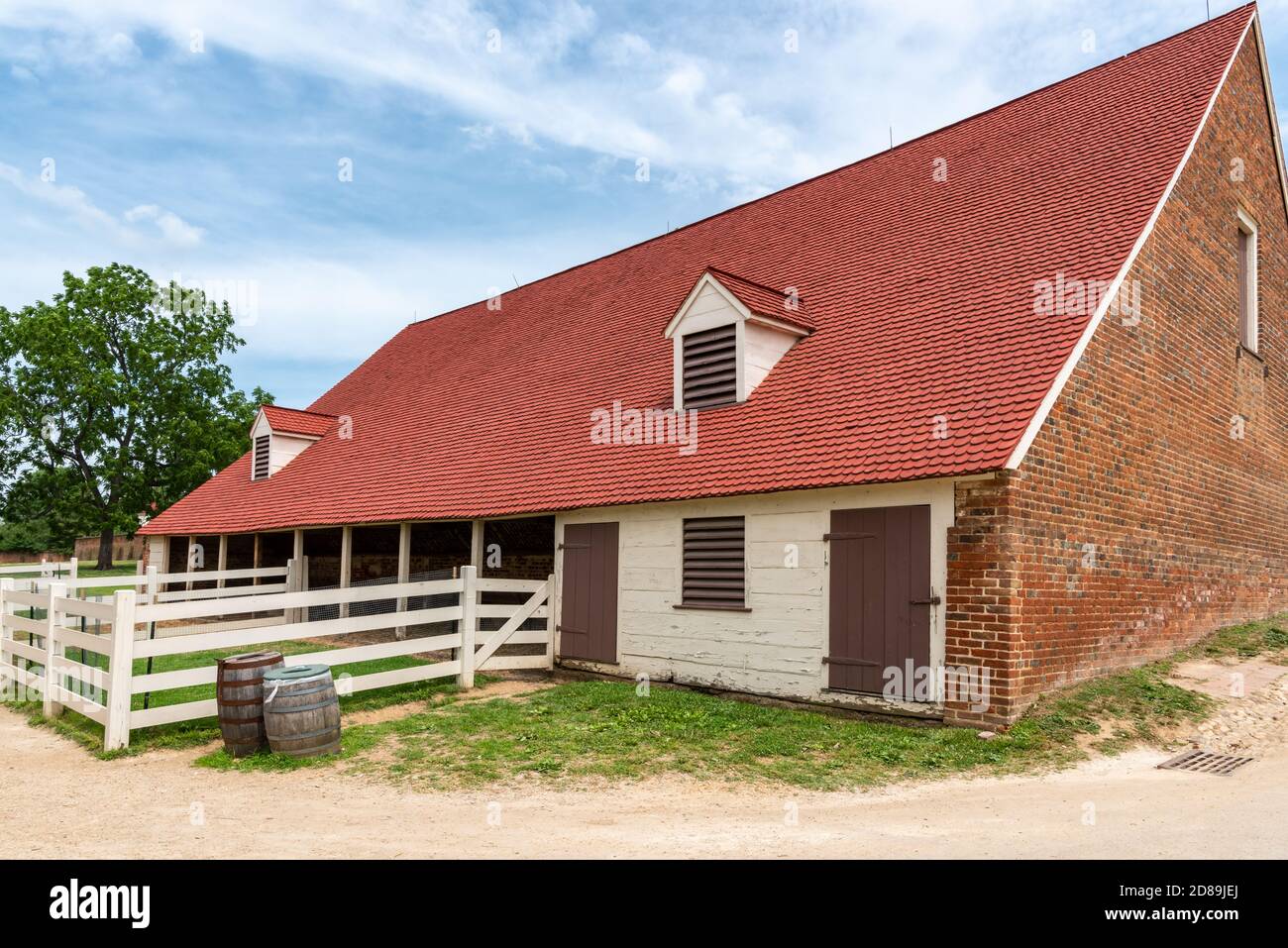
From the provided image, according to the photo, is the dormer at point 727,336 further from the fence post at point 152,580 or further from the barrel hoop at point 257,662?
the fence post at point 152,580

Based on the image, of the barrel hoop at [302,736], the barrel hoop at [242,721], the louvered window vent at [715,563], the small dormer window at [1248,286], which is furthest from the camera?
the small dormer window at [1248,286]

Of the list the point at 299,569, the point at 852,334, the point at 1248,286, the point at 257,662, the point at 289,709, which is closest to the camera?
the point at 289,709

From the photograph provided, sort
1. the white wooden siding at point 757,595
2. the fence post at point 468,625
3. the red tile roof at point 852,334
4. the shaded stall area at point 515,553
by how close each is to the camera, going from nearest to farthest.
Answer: the white wooden siding at point 757,595
the red tile roof at point 852,334
the fence post at point 468,625
the shaded stall area at point 515,553

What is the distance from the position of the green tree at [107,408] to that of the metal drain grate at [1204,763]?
42.0 meters

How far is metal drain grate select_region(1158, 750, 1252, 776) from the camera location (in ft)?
27.3

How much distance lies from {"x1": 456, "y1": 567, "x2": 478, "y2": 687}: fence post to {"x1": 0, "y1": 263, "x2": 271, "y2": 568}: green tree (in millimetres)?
34657

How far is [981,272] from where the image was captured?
1215cm

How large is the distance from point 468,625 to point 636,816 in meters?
A: 6.07

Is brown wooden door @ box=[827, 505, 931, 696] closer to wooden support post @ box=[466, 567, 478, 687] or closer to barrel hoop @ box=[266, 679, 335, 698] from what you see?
wooden support post @ box=[466, 567, 478, 687]

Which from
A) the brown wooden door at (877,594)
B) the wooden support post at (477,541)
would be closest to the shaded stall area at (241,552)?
the wooden support post at (477,541)

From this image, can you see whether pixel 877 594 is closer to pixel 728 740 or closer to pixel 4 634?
pixel 728 740

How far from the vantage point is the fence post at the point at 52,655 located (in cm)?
1067

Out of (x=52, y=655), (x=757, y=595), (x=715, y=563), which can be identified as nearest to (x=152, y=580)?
(x=52, y=655)

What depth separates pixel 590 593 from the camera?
1364 centimetres
